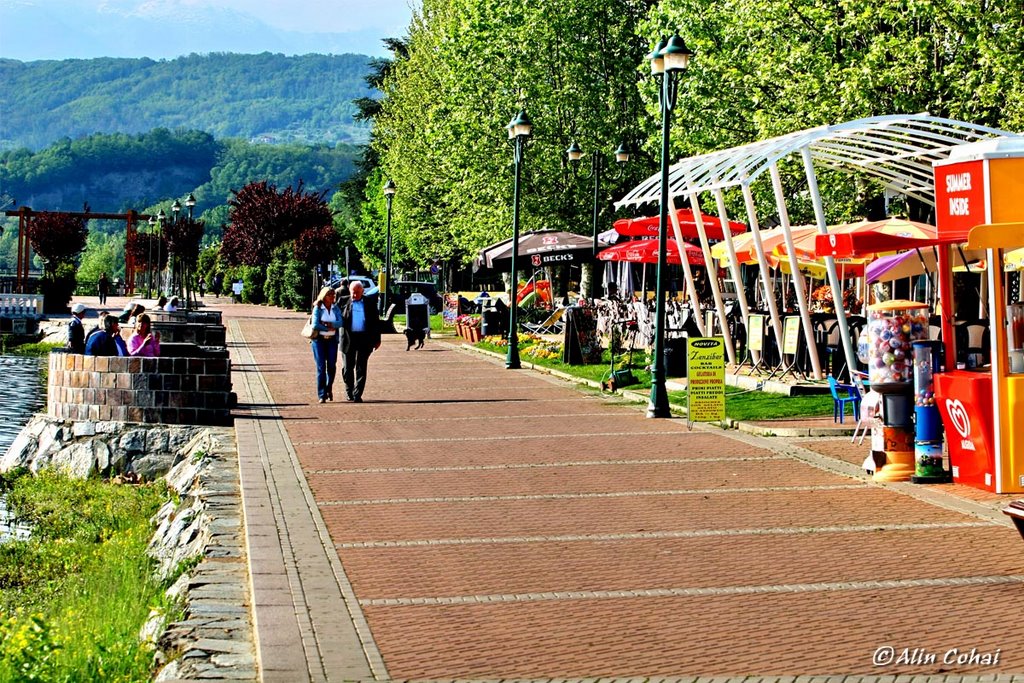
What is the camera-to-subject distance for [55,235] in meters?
83.6

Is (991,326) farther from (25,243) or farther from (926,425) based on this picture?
(25,243)

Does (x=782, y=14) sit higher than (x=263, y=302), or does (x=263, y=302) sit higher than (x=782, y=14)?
(x=782, y=14)

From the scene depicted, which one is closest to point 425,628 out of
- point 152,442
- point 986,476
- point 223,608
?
point 223,608

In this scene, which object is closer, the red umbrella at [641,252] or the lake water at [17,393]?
the lake water at [17,393]

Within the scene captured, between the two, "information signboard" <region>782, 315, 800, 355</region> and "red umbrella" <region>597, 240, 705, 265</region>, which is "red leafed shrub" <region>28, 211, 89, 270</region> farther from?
"information signboard" <region>782, 315, 800, 355</region>

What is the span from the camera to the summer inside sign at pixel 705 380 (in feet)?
54.6

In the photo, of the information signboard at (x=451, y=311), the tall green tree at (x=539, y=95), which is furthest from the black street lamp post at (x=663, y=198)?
the information signboard at (x=451, y=311)

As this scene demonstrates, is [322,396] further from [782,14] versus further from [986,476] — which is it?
[782,14]

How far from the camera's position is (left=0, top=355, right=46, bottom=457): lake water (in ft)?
79.2

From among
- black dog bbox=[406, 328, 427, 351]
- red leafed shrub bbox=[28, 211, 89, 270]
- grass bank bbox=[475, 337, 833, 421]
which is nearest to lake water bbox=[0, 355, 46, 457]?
black dog bbox=[406, 328, 427, 351]

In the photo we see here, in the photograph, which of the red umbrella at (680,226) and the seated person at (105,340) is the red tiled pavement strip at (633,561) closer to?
the seated person at (105,340)

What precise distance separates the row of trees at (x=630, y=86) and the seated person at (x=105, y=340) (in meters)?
14.2

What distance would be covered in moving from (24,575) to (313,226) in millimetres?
64231

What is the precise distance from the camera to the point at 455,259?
67.0m
